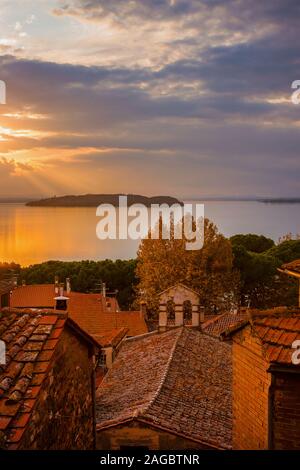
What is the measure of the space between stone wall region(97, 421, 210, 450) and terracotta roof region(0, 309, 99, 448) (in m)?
3.75

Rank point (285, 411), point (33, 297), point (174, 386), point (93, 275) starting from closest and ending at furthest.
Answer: point (285, 411)
point (174, 386)
point (33, 297)
point (93, 275)

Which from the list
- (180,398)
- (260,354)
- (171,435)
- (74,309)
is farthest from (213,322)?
(260,354)

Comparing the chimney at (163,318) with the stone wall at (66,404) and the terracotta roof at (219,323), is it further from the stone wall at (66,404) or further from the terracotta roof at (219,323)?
the stone wall at (66,404)

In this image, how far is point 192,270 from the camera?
38.5 meters

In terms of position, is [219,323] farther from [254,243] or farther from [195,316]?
[254,243]

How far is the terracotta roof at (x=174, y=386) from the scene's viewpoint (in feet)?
40.8

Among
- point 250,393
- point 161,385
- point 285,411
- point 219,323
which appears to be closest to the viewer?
point 285,411

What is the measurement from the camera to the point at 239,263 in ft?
149

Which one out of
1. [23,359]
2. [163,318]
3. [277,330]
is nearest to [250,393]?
[277,330]

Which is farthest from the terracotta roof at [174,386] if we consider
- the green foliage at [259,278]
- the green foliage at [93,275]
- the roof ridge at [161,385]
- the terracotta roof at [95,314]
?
the green foliage at [93,275]

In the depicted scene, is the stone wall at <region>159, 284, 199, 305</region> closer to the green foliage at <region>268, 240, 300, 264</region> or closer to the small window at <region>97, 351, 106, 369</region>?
the small window at <region>97, 351, 106, 369</region>

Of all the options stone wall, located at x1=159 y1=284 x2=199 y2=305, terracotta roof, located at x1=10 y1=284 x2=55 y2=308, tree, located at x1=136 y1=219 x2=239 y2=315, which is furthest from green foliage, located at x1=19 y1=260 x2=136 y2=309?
stone wall, located at x1=159 y1=284 x2=199 y2=305

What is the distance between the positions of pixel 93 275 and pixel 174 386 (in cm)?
3504

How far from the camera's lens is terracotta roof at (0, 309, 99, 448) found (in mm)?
6270
